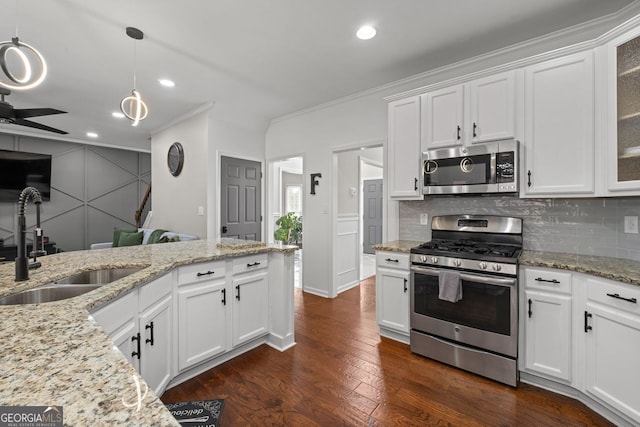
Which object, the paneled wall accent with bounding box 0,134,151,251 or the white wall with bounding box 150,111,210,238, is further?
the paneled wall accent with bounding box 0,134,151,251

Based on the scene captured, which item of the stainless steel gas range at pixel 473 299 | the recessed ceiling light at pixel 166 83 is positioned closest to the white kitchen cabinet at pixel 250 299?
the stainless steel gas range at pixel 473 299

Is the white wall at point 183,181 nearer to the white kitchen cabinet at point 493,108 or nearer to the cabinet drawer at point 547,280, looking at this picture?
the white kitchen cabinet at point 493,108

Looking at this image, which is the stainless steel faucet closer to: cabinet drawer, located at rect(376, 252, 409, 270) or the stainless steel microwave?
cabinet drawer, located at rect(376, 252, 409, 270)

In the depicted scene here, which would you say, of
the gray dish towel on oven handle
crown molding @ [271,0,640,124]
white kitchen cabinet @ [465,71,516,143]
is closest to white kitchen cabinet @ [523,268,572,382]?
the gray dish towel on oven handle

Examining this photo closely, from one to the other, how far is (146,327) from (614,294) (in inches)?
108

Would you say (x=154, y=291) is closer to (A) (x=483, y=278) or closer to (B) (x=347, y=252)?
(A) (x=483, y=278)

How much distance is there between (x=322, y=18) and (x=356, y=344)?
2830 millimetres

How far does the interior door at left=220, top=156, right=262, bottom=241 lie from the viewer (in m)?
4.41

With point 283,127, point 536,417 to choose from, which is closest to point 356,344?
point 536,417

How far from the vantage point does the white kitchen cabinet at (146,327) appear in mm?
1401

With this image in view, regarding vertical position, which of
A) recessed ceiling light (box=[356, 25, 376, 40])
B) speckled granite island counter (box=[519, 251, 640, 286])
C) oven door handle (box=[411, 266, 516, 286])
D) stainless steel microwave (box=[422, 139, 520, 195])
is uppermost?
recessed ceiling light (box=[356, 25, 376, 40])

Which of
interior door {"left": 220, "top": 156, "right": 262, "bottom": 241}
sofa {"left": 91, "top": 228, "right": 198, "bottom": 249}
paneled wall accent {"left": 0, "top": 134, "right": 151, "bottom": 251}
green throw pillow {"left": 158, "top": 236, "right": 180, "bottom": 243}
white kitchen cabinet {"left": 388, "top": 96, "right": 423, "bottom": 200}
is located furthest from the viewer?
paneled wall accent {"left": 0, "top": 134, "right": 151, "bottom": 251}

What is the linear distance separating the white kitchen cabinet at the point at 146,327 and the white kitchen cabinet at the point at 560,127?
282cm

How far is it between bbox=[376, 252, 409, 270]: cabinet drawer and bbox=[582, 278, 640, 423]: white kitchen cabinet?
1243 mm
